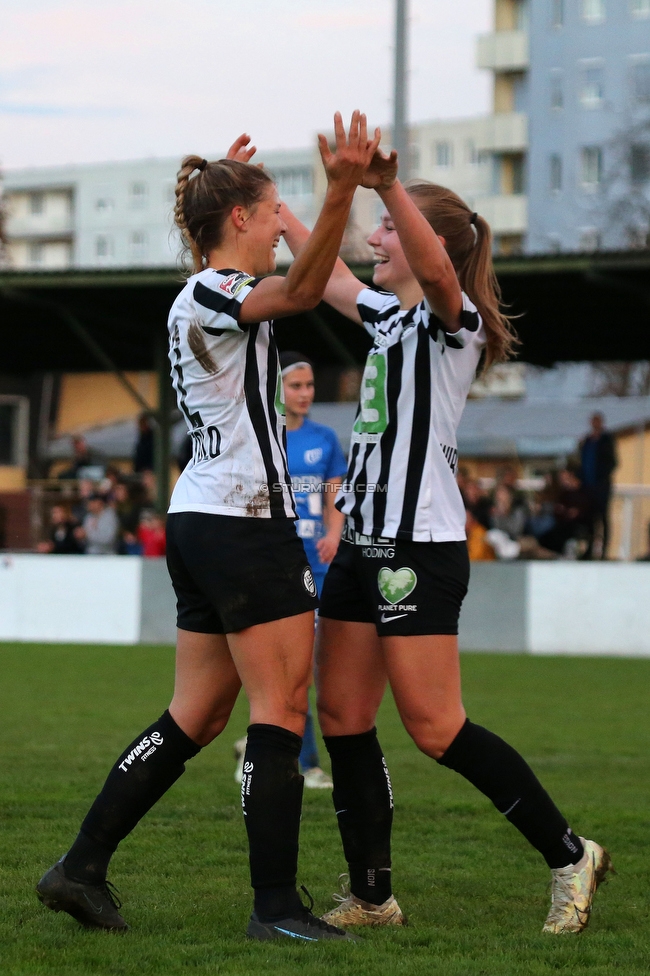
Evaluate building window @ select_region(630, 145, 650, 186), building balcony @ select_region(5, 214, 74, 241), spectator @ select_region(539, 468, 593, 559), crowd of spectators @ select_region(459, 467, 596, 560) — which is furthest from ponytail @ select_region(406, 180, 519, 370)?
building balcony @ select_region(5, 214, 74, 241)

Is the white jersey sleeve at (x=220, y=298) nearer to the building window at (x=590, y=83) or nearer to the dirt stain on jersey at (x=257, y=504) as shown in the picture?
the dirt stain on jersey at (x=257, y=504)

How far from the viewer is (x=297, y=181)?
9994 centimetres

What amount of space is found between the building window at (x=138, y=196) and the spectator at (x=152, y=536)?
93543mm

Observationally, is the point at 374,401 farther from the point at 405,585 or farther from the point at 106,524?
the point at 106,524

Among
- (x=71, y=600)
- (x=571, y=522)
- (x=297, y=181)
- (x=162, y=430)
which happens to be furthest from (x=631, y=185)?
(x=297, y=181)

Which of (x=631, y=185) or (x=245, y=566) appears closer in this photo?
(x=245, y=566)

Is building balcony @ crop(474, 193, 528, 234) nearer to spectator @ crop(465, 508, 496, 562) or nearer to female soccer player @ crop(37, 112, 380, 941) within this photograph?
spectator @ crop(465, 508, 496, 562)

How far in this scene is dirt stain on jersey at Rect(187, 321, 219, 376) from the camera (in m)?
3.87

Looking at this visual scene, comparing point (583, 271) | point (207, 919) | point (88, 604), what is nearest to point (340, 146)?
point (207, 919)

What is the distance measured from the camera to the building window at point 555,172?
214 feet

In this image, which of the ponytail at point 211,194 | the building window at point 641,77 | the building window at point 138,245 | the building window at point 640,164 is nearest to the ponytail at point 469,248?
the ponytail at point 211,194

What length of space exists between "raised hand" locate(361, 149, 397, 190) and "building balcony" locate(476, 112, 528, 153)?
66074 millimetres

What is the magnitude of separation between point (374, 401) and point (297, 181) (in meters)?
98.0

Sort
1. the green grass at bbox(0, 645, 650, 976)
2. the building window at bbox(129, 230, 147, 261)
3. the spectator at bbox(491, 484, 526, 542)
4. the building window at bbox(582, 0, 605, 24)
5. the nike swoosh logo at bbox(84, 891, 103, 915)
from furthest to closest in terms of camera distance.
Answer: the building window at bbox(129, 230, 147, 261)
the building window at bbox(582, 0, 605, 24)
the spectator at bbox(491, 484, 526, 542)
the nike swoosh logo at bbox(84, 891, 103, 915)
the green grass at bbox(0, 645, 650, 976)
